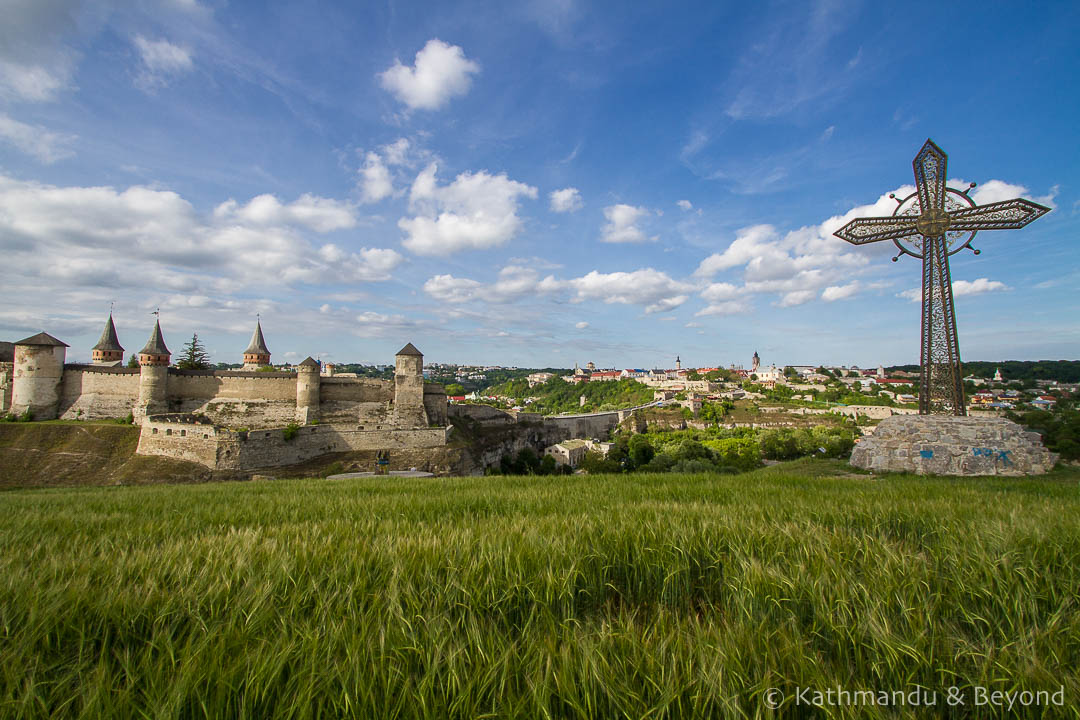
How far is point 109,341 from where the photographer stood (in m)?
38.3

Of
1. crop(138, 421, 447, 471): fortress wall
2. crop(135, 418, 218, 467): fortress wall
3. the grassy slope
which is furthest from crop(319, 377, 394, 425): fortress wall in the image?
the grassy slope

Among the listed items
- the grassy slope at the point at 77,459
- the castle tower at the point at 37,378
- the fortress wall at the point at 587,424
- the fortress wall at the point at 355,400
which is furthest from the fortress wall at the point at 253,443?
the fortress wall at the point at 587,424

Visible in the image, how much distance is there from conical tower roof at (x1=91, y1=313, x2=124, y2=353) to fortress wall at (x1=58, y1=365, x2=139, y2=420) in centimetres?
729

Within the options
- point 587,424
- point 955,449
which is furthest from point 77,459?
point 587,424

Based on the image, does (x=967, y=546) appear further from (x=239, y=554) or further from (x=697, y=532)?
(x=239, y=554)

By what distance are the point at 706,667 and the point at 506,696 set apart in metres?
0.68

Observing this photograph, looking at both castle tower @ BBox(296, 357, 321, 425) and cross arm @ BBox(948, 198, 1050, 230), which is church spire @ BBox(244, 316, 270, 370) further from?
cross arm @ BBox(948, 198, 1050, 230)

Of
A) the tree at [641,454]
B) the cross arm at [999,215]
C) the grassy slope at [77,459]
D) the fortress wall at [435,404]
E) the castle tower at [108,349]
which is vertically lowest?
the tree at [641,454]

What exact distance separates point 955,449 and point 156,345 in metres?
53.4

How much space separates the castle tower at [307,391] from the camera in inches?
1330

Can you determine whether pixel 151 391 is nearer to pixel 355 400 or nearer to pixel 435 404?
pixel 355 400

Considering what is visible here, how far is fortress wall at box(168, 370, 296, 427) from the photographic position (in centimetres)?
3297

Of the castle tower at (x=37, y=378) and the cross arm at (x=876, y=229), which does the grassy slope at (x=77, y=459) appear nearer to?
the castle tower at (x=37, y=378)

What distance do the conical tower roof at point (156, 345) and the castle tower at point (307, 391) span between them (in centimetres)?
1283
